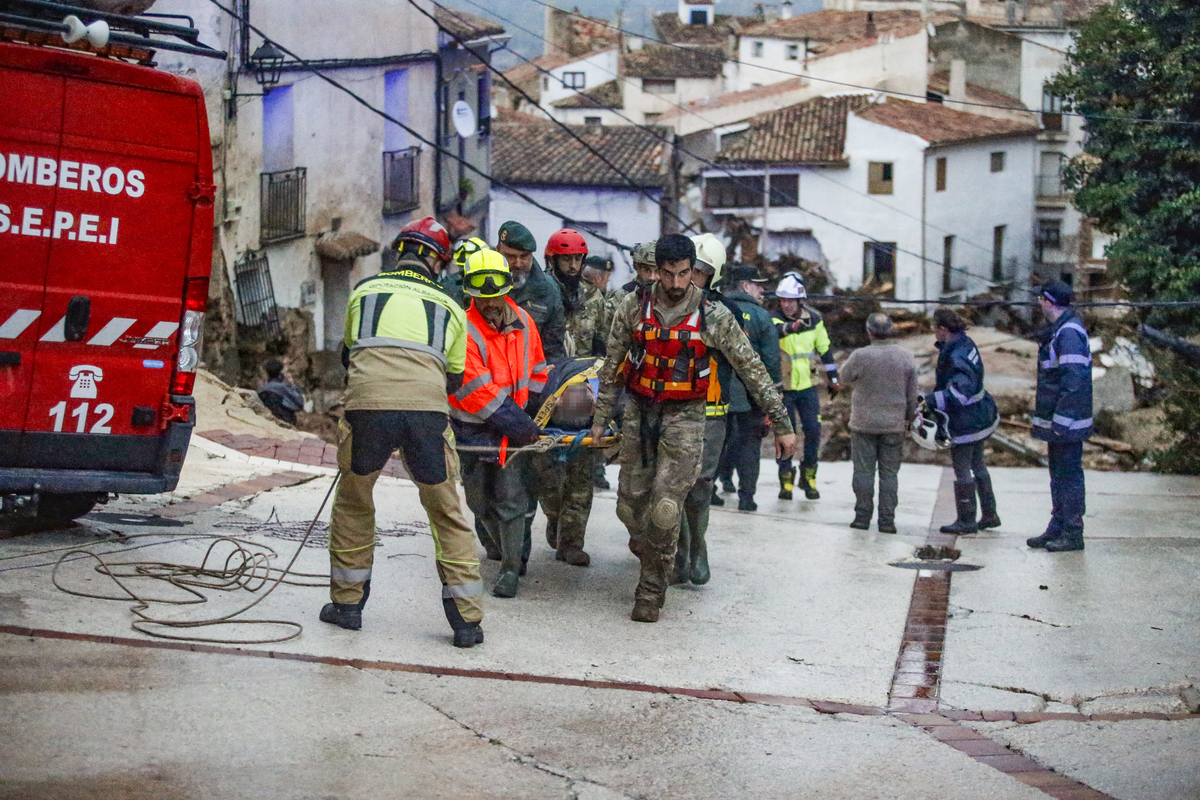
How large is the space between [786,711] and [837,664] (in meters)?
0.89

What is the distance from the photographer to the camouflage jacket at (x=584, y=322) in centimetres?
920

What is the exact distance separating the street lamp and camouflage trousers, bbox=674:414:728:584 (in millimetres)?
11762

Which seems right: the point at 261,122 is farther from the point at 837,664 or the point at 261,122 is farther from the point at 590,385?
the point at 837,664

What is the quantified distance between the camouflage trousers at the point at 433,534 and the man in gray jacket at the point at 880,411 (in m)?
4.77

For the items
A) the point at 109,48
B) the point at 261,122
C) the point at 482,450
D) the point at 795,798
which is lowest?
the point at 795,798

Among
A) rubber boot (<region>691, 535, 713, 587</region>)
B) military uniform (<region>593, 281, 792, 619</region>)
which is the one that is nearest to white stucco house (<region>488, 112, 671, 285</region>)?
rubber boot (<region>691, 535, 713, 587</region>)

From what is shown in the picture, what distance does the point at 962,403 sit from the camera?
405 inches

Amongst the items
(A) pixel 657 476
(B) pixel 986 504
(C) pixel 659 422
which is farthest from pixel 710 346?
(B) pixel 986 504

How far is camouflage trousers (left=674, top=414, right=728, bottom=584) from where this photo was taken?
24.8 ft

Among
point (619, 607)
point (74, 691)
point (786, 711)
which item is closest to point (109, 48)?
point (74, 691)

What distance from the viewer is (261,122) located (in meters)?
19.3

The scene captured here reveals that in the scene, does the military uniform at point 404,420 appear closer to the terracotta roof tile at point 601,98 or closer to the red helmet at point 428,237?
the red helmet at point 428,237

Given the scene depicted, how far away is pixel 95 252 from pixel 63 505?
1637 mm

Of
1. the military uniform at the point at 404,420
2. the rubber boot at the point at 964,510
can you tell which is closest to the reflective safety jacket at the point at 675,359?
the military uniform at the point at 404,420
